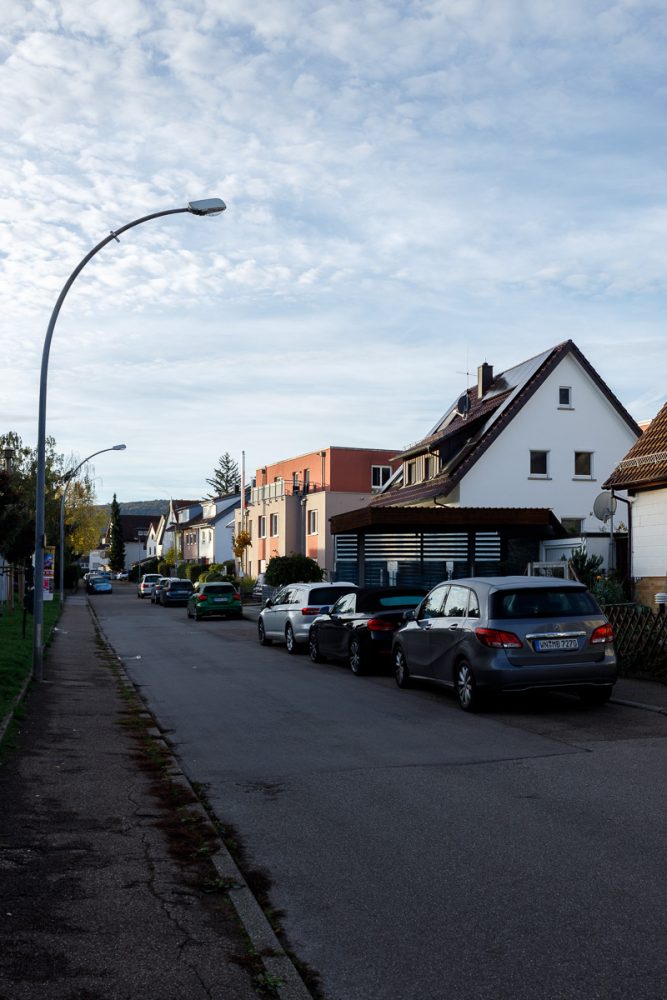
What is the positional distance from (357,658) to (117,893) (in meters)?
12.8

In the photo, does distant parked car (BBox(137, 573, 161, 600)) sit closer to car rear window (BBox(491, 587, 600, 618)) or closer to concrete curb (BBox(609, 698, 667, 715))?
concrete curb (BBox(609, 698, 667, 715))

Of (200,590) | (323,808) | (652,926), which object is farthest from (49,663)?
(200,590)

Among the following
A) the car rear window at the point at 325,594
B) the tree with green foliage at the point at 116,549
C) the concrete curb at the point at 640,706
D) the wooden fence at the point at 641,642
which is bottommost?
the concrete curb at the point at 640,706

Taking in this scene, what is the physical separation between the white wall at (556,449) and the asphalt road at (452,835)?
91.7 ft

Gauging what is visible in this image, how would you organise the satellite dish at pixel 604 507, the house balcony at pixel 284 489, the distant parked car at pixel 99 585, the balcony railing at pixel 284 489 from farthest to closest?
the distant parked car at pixel 99 585 < the balcony railing at pixel 284 489 < the house balcony at pixel 284 489 < the satellite dish at pixel 604 507

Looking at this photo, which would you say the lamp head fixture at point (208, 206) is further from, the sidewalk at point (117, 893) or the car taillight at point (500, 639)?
the sidewalk at point (117, 893)

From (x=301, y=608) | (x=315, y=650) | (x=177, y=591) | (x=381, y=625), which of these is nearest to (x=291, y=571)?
(x=177, y=591)

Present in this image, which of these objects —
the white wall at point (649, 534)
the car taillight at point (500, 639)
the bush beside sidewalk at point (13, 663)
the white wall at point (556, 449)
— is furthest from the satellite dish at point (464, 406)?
the car taillight at point (500, 639)

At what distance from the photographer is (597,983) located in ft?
14.1

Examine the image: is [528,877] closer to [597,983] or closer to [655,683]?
[597,983]

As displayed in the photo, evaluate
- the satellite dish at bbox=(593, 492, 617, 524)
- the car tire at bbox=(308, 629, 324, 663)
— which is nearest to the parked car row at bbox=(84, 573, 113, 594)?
the satellite dish at bbox=(593, 492, 617, 524)

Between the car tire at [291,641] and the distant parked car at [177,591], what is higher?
the distant parked car at [177,591]

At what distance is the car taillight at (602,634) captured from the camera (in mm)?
12672

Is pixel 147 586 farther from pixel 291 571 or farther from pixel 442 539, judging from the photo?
pixel 442 539
